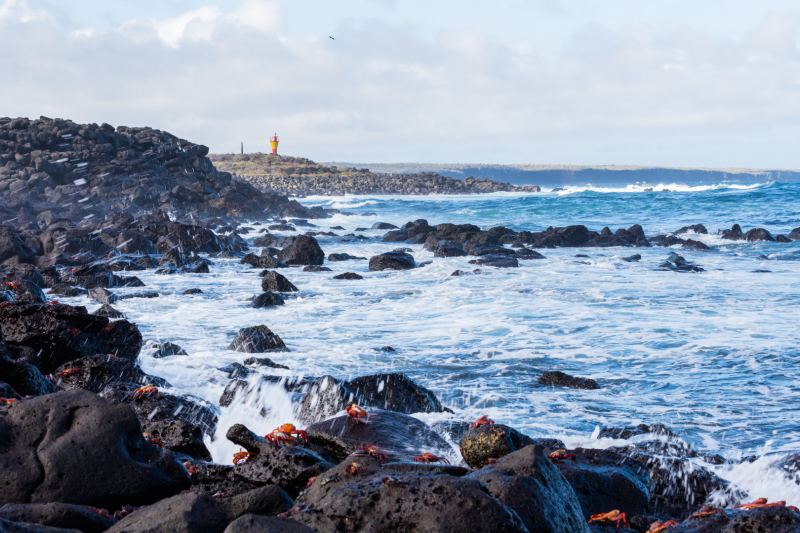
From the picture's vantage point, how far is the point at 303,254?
1994 centimetres

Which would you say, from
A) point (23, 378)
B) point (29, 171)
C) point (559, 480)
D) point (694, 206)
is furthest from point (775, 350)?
point (694, 206)

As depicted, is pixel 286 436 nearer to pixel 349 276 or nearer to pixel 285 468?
pixel 285 468

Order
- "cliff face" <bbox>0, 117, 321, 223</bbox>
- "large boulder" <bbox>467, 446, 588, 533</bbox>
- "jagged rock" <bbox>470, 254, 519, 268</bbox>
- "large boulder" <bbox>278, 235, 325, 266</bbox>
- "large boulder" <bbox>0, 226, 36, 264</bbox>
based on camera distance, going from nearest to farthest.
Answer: "large boulder" <bbox>467, 446, 588, 533</bbox> < "large boulder" <bbox>0, 226, 36, 264</bbox> < "jagged rock" <bbox>470, 254, 519, 268</bbox> < "large boulder" <bbox>278, 235, 325, 266</bbox> < "cliff face" <bbox>0, 117, 321, 223</bbox>

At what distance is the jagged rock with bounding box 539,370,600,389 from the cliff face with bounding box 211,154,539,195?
214ft

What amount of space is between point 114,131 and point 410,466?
4381 cm

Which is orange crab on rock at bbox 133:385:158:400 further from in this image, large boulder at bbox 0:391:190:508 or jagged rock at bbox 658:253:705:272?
jagged rock at bbox 658:253:705:272

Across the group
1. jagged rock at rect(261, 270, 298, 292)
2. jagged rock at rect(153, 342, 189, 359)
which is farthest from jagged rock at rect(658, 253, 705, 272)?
jagged rock at rect(153, 342, 189, 359)

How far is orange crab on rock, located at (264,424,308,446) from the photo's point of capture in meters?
4.50

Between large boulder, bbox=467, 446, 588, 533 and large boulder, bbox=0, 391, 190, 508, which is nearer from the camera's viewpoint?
large boulder, bbox=467, 446, 588, 533

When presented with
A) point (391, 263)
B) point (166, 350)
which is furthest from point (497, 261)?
point (166, 350)

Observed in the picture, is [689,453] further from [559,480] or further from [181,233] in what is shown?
[181,233]

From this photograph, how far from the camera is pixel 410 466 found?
3.53 m

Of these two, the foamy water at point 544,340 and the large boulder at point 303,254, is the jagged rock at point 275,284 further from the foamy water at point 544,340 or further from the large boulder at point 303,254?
the large boulder at point 303,254


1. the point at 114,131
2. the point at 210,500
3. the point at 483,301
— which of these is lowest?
the point at 483,301
